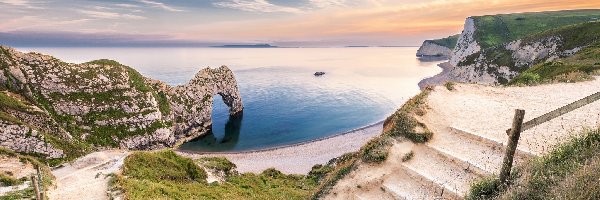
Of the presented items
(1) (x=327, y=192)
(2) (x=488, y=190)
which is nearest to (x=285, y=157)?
(1) (x=327, y=192)

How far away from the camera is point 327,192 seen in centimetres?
1650

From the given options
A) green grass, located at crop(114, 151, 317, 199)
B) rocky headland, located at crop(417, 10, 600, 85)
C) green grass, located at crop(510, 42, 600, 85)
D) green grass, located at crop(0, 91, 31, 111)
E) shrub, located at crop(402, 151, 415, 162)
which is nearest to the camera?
shrub, located at crop(402, 151, 415, 162)

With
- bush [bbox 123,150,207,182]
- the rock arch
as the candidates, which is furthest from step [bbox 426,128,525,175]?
the rock arch

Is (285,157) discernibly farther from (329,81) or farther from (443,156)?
(329,81)

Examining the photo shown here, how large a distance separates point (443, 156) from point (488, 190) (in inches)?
173

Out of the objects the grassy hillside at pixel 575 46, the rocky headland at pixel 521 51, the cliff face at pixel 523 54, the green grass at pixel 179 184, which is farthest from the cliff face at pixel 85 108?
the cliff face at pixel 523 54

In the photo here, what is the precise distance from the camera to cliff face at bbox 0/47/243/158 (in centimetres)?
4811

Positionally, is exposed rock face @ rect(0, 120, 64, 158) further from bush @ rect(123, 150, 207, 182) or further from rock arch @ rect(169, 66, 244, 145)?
rock arch @ rect(169, 66, 244, 145)

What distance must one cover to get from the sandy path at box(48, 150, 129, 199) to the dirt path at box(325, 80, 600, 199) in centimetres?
1729

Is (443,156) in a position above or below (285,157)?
above

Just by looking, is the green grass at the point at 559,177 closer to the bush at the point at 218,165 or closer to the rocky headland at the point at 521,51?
the bush at the point at 218,165

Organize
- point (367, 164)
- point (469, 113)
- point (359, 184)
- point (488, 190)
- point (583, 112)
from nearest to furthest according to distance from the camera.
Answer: point (488, 190) → point (359, 184) → point (367, 164) → point (583, 112) → point (469, 113)

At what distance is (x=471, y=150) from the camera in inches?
624

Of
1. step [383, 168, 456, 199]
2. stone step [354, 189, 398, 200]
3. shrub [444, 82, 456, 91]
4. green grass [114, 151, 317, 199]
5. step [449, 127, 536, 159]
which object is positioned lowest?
green grass [114, 151, 317, 199]
